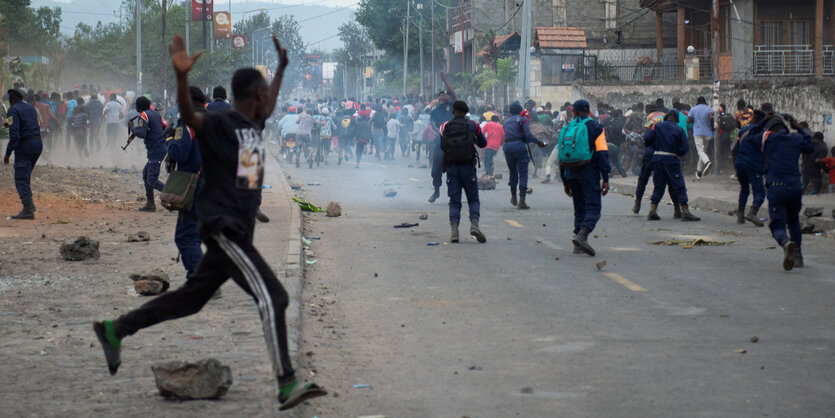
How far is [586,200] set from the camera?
12.4 m

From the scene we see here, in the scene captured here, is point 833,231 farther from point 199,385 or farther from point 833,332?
point 199,385

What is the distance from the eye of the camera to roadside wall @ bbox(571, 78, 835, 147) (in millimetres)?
21547

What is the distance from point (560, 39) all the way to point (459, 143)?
3296 cm

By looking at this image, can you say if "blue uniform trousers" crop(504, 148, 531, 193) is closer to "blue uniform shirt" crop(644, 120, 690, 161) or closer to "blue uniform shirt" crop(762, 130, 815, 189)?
"blue uniform shirt" crop(644, 120, 690, 161)

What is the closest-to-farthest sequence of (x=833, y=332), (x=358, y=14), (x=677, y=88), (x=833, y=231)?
1. (x=833, y=332)
2. (x=833, y=231)
3. (x=677, y=88)
4. (x=358, y=14)

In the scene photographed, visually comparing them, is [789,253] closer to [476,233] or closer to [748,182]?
[476,233]

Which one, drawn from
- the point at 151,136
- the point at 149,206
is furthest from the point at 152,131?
the point at 149,206

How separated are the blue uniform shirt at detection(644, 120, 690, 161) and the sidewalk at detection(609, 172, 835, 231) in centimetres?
202

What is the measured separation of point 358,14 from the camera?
8162 cm

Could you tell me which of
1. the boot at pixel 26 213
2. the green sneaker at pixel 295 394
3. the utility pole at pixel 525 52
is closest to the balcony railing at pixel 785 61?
the utility pole at pixel 525 52

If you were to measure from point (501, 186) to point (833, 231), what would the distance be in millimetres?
10387

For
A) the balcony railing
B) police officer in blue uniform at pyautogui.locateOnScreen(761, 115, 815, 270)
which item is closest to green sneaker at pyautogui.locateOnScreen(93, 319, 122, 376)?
police officer in blue uniform at pyautogui.locateOnScreen(761, 115, 815, 270)

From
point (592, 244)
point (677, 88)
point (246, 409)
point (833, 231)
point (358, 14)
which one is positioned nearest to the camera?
point (246, 409)

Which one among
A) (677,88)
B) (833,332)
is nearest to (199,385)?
(833,332)
